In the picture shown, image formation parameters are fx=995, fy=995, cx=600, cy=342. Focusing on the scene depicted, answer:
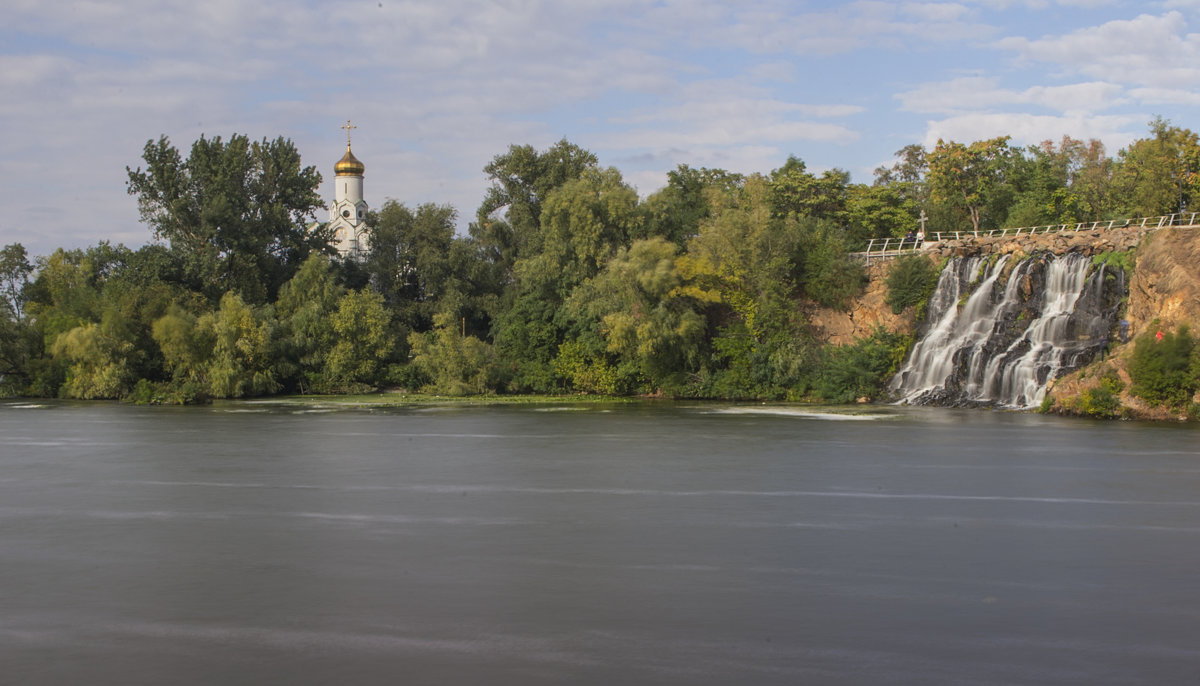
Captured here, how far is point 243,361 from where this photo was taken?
56219mm

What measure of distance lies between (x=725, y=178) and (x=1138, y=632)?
62194 millimetres

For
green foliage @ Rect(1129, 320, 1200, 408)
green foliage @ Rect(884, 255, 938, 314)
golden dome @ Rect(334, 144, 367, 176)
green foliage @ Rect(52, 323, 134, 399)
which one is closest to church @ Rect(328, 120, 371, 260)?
golden dome @ Rect(334, 144, 367, 176)

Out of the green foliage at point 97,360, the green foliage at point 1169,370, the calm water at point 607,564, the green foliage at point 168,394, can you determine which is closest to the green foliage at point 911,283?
the green foliage at point 1169,370

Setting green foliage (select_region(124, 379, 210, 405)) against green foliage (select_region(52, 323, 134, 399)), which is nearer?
green foliage (select_region(124, 379, 210, 405))

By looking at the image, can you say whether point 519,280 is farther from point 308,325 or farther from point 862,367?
point 862,367

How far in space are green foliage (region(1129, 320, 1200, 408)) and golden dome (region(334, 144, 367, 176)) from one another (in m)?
66.0

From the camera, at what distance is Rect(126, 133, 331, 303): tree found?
63.1 metres

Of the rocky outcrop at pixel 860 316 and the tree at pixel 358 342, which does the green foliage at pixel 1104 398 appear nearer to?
the rocky outcrop at pixel 860 316

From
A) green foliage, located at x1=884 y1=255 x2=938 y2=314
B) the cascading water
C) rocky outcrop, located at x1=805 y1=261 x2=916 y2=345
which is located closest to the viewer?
the cascading water

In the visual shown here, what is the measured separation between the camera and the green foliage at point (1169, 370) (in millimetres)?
36594

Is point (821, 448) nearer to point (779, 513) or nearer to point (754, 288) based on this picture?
point (779, 513)

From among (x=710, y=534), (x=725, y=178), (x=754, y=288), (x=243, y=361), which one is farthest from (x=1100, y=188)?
(x=710, y=534)

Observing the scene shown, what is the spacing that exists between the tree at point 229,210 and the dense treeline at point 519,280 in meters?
0.14

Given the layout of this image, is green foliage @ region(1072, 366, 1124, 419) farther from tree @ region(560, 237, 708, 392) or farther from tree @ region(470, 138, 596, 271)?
tree @ region(470, 138, 596, 271)
